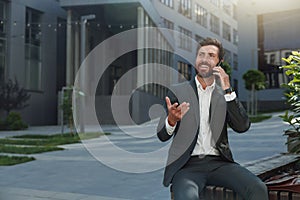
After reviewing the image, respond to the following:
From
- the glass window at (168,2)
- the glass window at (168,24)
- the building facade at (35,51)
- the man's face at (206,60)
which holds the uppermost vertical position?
the glass window at (168,2)

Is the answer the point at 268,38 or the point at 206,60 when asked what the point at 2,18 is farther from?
the point at 268,38

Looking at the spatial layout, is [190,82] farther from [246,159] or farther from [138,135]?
[138,135]

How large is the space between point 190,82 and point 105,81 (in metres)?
23.4

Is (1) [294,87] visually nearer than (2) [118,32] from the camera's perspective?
Yes

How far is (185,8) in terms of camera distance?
108 feet

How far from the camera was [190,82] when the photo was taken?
242 cm

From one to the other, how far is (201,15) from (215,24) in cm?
397

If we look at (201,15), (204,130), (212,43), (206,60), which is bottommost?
(204,130)

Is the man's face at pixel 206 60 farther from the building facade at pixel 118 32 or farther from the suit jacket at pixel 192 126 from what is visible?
the building facade at pixel 118 32

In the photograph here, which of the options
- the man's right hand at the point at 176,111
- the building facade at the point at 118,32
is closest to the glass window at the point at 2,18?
the building facade at the point at 118,32

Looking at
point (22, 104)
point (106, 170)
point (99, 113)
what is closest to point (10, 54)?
point (22, 104)

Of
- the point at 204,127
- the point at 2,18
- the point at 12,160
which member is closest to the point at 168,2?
the point at 2,18

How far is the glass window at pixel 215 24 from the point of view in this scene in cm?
3742

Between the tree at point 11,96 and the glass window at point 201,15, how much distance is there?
1884 centimetres
